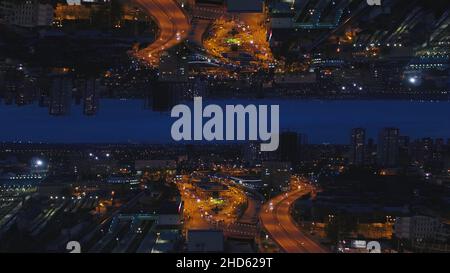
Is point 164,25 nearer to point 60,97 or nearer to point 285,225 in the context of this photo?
point 60,97

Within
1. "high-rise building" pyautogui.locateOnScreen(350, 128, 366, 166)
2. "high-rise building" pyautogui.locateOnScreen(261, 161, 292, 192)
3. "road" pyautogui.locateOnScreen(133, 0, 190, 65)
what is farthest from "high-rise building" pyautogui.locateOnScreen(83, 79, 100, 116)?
"high-rise building" pyautogui.locateOnScreen(350, 128, 366, 166)

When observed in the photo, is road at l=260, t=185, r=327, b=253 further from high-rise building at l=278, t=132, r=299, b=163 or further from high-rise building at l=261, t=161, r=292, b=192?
high-rise building at l=278, t=132, r=299, b=163

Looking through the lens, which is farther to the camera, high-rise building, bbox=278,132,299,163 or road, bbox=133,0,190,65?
road, bbox=133,0,190,65

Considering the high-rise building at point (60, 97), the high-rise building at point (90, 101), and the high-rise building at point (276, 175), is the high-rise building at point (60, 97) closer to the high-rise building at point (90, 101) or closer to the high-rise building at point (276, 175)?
the high-rise building at point (90, 101)

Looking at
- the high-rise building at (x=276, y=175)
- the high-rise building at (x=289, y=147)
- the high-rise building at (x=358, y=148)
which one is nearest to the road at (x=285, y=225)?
the high-rise building at (x=276, y=175)

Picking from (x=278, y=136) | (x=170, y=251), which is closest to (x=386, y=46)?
(x=278, y=136)
